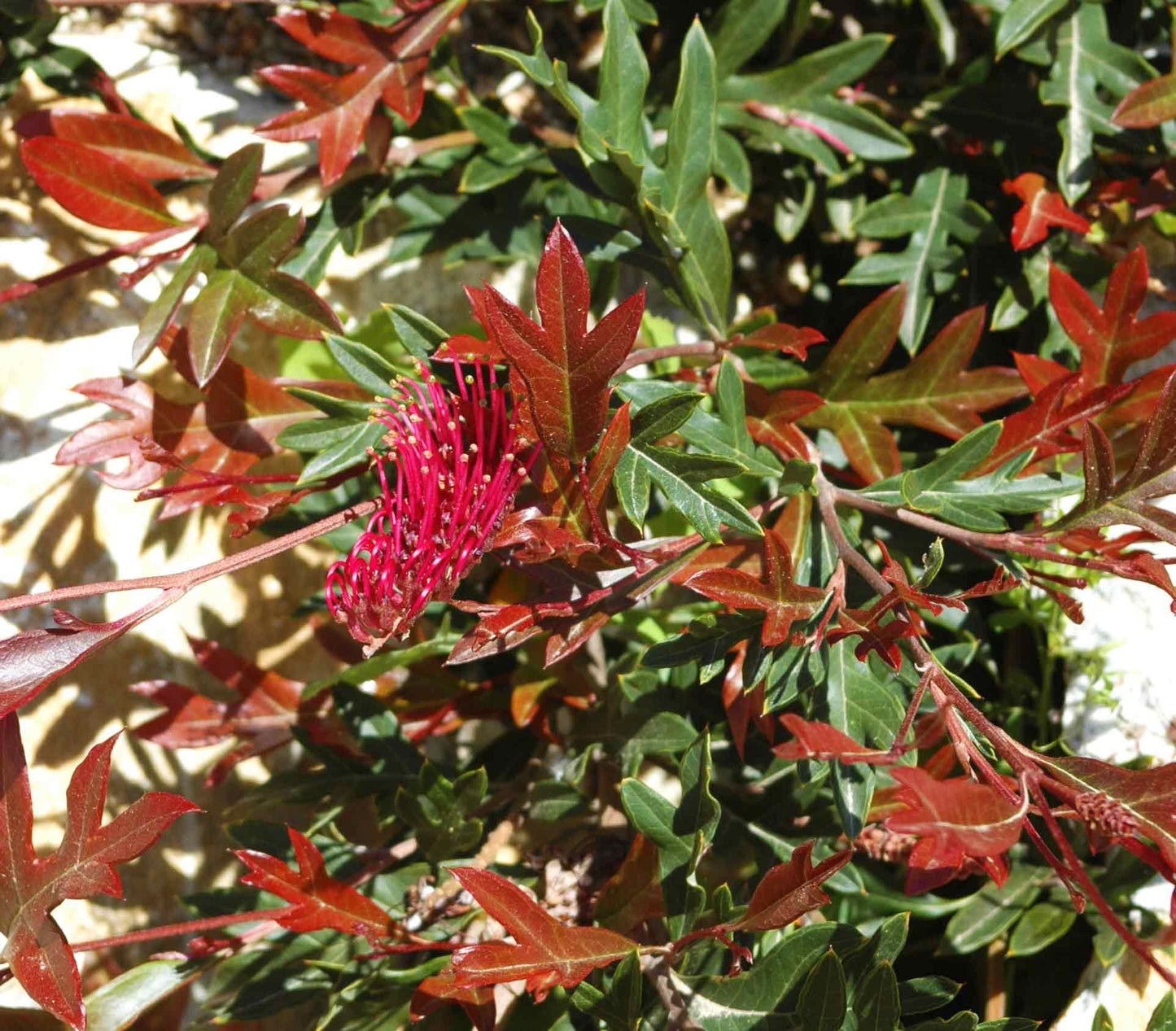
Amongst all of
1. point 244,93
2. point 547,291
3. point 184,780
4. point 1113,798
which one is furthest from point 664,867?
point 244,93

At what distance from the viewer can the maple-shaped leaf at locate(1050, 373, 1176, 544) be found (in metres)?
0.74

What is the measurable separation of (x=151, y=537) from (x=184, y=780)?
0.84 feet

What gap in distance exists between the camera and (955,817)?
58cm

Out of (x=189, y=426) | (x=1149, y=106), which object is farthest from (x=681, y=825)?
(x=1149, y=106)

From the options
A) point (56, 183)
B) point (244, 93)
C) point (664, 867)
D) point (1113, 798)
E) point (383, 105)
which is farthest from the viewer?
point (244, 93)

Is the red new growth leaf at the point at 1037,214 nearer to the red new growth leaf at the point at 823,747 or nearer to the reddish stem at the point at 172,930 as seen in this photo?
the red new growth leaf at the point at 823,747

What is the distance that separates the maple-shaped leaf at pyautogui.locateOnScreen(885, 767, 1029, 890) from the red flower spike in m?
0.30

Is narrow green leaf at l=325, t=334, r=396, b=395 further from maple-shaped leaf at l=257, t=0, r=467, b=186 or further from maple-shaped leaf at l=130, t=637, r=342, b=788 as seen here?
maple-shaped leaf at l=130, t=637, r=342, b=788

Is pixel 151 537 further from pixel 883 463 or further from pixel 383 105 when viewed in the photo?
pixel 883 463

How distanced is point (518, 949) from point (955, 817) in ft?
1.00

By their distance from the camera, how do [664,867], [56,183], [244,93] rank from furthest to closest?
[244,93], [56,183], [664,867]

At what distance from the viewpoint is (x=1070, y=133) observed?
3.63ft

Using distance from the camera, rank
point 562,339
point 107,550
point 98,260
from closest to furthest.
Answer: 1. point 562,339
2. point 98,260
3. point 107,550

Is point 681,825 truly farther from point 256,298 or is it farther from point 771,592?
point 256,298
